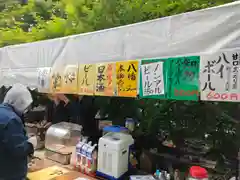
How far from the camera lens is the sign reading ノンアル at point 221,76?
906 millimetres

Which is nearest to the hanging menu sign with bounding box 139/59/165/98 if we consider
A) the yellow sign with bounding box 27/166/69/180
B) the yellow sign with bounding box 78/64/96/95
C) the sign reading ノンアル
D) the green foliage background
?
the sign reading ノンアル

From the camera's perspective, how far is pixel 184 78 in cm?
107

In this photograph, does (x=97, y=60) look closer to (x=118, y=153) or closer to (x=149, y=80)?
(x=149, y=80)

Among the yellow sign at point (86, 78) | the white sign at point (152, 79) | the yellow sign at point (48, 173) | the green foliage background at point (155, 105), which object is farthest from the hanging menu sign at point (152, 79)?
the yellow sign at point (48, 173)

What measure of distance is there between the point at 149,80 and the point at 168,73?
0.13 metres

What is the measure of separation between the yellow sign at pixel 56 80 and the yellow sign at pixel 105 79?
45 centimetres

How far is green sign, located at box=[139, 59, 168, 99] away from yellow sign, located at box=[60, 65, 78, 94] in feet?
2.08

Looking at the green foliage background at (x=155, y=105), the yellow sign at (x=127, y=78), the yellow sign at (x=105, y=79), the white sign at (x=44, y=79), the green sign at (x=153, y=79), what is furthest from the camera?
the white sign at (x=44, y=79)

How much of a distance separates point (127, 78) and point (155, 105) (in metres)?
0.63

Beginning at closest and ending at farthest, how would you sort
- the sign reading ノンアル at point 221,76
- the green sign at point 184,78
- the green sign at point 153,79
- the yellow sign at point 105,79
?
1. the sign reading ノンアル at point 221,76
2. the green sign at point 184,78
3. the green sign at point 153,79
4. the yellow sign at point 105,79

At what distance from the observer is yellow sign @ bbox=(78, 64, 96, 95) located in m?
1.52

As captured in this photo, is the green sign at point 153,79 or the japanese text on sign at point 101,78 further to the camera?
the japanese text on sign at point 101,78

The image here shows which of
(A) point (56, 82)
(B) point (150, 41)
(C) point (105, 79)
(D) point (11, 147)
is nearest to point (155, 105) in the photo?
(C) point (105, 79)

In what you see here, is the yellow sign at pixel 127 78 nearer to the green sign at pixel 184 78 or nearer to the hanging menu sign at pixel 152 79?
the hanging menu sign at pixel 152 79
